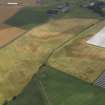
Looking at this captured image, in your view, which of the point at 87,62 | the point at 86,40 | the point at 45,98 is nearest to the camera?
the point at 45,98

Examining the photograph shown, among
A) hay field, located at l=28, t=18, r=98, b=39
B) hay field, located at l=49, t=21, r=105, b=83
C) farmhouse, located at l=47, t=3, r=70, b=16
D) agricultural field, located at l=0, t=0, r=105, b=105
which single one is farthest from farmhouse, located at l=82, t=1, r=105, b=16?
hay field, located at l=49, t=21, r=105, b=83

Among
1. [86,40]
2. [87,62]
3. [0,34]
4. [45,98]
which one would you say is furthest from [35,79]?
[0,34]

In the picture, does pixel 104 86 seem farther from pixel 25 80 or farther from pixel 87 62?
pixel 25 80

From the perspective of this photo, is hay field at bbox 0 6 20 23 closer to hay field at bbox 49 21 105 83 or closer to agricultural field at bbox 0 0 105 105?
agricultural field at bbox 0 0 105 105

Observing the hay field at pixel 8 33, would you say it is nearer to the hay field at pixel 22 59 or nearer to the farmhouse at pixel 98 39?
the hay field at pixel 22 59

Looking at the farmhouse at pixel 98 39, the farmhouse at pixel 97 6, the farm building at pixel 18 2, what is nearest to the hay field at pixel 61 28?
the farmhouse at pixel 98 39
